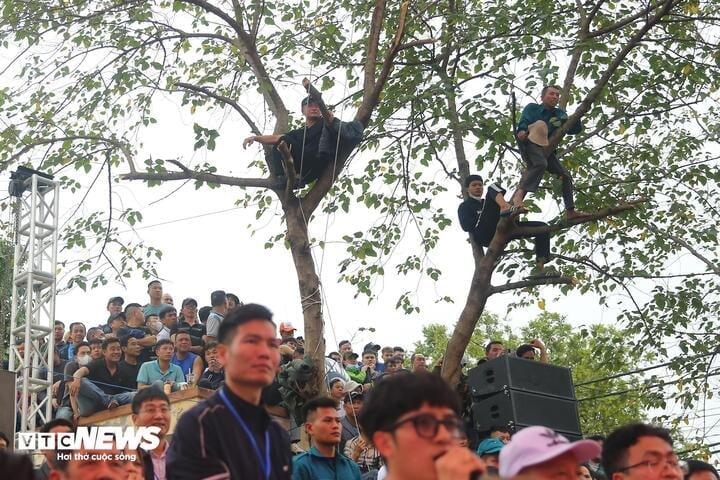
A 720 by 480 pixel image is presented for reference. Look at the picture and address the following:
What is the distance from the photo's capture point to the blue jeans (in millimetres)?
10367

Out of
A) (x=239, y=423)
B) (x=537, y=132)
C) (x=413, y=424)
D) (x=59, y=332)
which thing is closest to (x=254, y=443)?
(x=239, y=423)

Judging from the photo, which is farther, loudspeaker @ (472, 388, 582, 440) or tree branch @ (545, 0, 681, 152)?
tree branch @ (545, 0, 681, 152)

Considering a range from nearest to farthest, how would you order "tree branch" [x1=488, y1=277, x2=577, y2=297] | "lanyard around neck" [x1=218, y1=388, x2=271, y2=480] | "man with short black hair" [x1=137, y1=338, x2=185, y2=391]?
1. "lanyard around neck" [x1=218, y1=388, x2=271, y2=480]
2. "man with short black hair" [x1=137, y1=338, x2=185, y2=391]
3. "tree branch" [x1=488, y1=277, x2=577, y2=297]

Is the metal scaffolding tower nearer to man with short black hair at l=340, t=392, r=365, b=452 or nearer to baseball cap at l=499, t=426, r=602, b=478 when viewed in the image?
man with short black hair at l=340, t=392, r=365, b=452

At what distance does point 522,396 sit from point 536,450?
6543 millimetres

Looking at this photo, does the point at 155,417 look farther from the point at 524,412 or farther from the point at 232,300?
the point at 232,300

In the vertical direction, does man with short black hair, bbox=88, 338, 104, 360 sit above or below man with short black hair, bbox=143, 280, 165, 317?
below

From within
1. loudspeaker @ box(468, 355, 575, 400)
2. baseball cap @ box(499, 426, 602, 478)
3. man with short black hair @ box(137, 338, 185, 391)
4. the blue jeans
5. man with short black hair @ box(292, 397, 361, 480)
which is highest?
man with short black hair @ box(137, 338, 185, 391)

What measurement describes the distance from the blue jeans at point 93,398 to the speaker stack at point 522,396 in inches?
139

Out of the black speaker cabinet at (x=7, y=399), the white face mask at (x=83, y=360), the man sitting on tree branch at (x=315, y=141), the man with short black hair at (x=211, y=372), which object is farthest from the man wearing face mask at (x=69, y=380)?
the man sitting on tree branch at (x=315, y=141)

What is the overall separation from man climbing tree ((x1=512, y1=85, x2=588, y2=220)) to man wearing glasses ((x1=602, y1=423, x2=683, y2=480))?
19.3ft

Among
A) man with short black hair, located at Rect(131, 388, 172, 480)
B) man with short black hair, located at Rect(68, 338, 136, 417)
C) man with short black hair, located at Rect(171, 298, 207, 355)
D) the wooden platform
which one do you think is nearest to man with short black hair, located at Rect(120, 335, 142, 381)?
man with short black hair, located at Rect(68, 338, 136, 417)

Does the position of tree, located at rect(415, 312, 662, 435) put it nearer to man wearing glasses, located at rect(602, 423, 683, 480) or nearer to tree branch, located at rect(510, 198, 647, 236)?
tree branch, located at rect(510, 198, 647, 236)

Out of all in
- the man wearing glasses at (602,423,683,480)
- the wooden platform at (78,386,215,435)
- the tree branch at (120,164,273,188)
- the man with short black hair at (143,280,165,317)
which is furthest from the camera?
the man with short black hair at (143,280,165,317)
